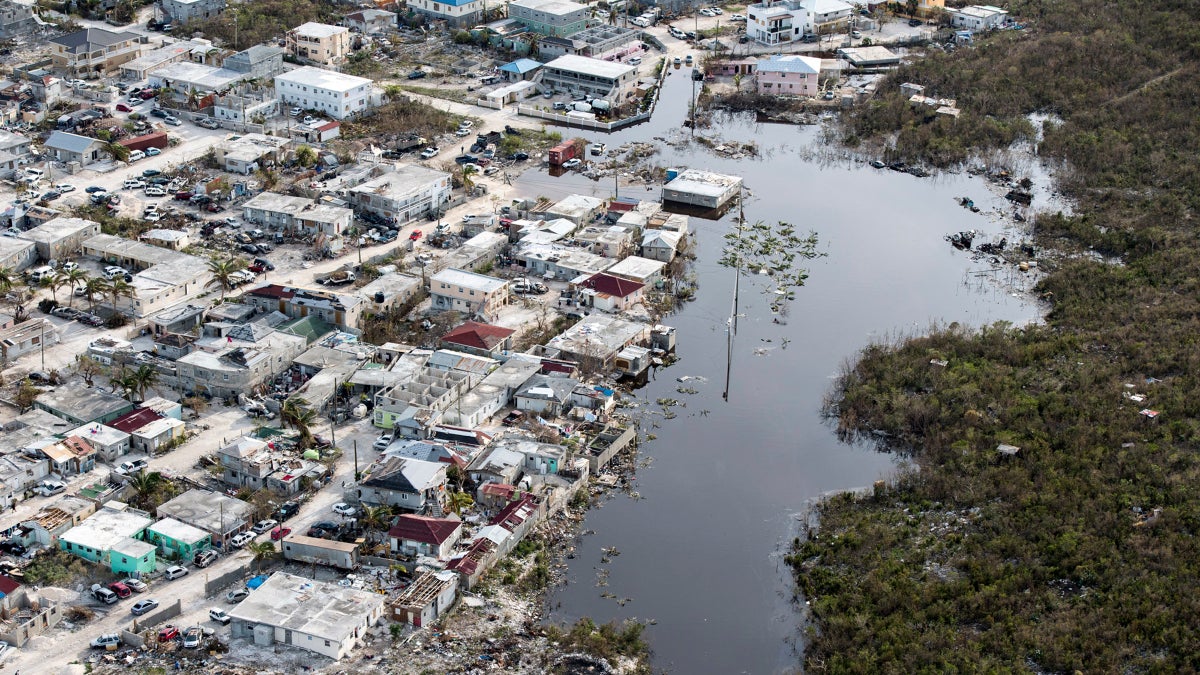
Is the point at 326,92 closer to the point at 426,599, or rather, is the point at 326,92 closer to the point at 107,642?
the point at 426,599

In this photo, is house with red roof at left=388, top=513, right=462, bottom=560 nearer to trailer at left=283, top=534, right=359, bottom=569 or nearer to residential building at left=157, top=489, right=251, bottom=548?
trailer at left=283, top=534, right=359, bottom=569

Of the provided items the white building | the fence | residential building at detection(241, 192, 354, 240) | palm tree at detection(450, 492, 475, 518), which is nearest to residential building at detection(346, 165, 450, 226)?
residential building at detection(241, 192, 354, 240)

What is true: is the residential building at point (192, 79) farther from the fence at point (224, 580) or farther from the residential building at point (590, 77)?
the fence at point (224, 580)

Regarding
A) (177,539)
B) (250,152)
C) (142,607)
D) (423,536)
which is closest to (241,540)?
(177,539)

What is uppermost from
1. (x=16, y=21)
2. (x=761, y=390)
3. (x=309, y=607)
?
(x=16, y=21)

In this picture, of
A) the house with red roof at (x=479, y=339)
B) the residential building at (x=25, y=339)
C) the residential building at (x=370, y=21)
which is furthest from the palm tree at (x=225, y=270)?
the residential building at (x=370, y=21)
